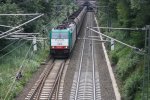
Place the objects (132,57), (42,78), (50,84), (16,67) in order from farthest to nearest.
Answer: (16,67) < (132,57) < (42,78) < (50,84)

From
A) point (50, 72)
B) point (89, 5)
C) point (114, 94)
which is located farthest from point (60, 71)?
point (89, 5)

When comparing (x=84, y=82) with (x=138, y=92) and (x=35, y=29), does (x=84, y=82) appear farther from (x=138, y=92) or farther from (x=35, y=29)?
(x=35, y=29)

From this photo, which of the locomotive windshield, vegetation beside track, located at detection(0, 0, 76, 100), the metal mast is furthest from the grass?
the metal mast

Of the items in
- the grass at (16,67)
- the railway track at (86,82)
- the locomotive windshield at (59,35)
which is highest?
the locomotive windshield at (59,35)

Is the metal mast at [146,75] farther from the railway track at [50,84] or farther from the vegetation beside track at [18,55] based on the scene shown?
the vegetation beside track at [18,55]

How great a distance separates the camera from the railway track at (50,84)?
2812 centimetres

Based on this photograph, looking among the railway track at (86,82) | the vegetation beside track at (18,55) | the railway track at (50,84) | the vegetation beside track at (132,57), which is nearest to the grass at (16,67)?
the vegetation beside track at (18,55)

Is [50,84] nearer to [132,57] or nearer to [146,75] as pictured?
[132,57]

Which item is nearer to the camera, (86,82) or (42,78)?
(86,82)

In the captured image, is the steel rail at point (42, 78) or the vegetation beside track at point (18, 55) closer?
the steel rail at point (42, 78)

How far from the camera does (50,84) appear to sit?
31.6 metres

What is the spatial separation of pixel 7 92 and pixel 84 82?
6.83m

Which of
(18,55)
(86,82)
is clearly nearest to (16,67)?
(18,55)

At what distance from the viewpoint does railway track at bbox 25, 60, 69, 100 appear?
92.3 ft
